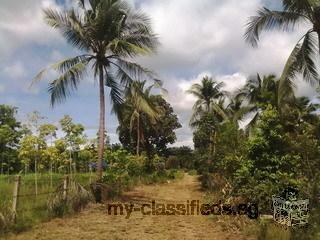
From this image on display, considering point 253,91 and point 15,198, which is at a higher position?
point 253,91

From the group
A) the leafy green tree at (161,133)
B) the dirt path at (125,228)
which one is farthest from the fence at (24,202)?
the leafy green tree at (161,133)

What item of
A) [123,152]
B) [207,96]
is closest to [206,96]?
[207,96]

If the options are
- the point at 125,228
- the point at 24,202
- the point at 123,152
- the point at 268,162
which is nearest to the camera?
→ the point at 125,228

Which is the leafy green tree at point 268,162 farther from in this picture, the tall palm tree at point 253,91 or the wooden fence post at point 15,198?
the tall palm tree at point 253,91

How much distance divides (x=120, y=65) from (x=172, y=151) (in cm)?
4334

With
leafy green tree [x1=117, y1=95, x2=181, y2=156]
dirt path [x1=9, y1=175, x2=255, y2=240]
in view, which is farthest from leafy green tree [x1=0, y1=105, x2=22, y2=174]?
dirt path [x1=9, y1=175, x2=255, y2=240]

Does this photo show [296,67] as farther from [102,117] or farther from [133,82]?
[102,117]

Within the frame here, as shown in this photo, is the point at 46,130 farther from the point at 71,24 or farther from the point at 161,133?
the point at 161,133

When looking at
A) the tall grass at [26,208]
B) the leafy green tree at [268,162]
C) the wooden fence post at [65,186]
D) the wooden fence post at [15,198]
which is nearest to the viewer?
the tall grass at [26,208]

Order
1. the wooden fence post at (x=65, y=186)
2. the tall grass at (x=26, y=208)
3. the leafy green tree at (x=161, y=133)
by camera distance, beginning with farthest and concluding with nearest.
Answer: the leafy green tree at (x=161, y=133)
the wooden fence post at (x=65, y=186)
the tall grass at (x=26, y=208)

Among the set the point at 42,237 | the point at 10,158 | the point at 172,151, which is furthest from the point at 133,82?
the point at 172,151

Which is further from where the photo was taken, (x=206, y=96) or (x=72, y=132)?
(x=206, y=96)

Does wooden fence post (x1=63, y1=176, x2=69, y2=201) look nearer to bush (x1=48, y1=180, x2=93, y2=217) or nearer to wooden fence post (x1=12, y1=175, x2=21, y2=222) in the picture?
bush (x1=48, y1=180, x2=93, y2=217)

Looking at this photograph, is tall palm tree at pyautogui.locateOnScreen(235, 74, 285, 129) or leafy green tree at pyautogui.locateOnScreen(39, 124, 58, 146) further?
tall palm tree at pyautogui.locateOnScreen(235, 74, 285, 129)
